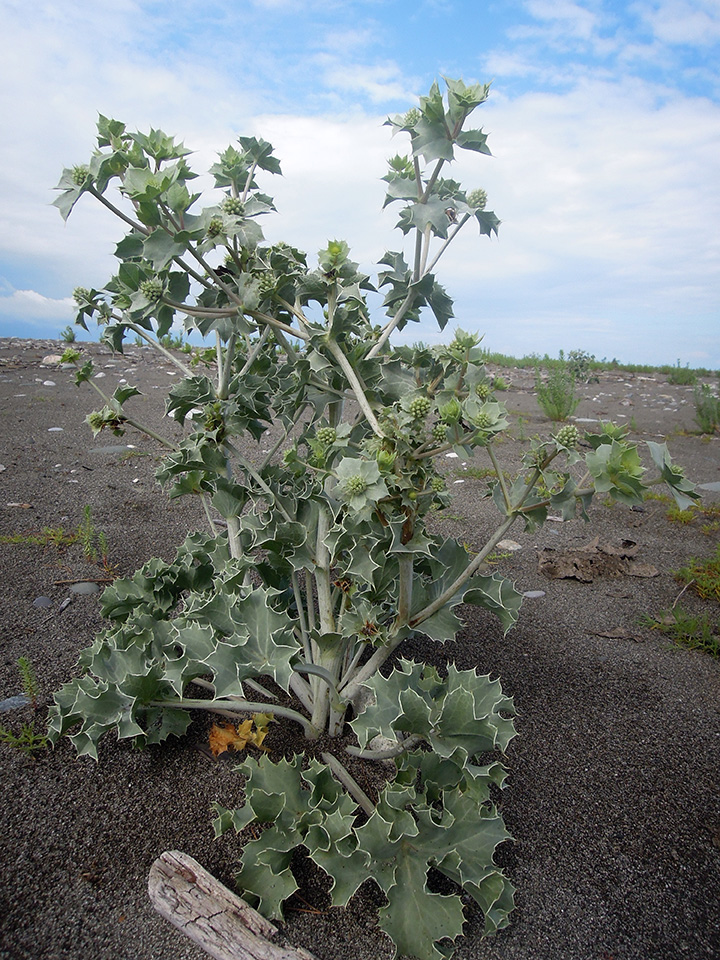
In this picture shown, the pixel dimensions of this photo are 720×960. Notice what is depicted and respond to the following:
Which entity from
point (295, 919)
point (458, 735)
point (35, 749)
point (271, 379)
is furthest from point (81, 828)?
point (271, 379)

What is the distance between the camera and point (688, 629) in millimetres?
2971

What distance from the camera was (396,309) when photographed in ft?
6.71

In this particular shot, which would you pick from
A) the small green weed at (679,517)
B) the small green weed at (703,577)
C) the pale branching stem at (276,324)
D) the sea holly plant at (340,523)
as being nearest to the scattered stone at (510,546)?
the small green weed at (703,577)

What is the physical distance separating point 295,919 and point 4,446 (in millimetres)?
4971

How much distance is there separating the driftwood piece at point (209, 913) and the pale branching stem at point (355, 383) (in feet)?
3.84

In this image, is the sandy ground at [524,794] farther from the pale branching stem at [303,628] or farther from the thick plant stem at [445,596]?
the thick plant stem at [445,596]

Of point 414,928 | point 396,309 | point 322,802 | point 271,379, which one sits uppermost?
point 396,309

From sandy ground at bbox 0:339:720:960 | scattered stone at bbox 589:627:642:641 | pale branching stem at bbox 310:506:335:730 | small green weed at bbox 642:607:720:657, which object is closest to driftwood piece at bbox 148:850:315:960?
sandy ground at bbox 0:339:720:960

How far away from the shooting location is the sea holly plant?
5.12 ft

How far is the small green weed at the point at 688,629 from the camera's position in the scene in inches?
112

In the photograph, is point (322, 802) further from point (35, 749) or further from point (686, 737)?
point (686, 737)

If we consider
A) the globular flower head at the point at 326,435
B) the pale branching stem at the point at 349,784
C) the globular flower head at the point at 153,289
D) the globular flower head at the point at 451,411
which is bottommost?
the pale branching stem at the point at 349,784

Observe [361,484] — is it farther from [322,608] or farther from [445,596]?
[322,608]

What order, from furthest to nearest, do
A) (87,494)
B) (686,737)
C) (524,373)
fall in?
(524,373) < (87,494) < (686,737)
